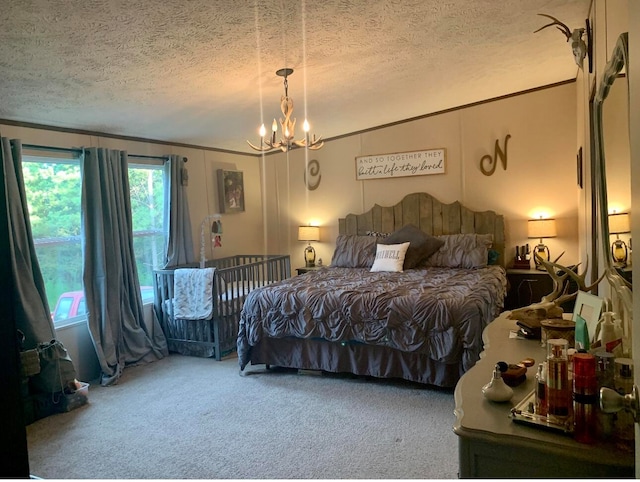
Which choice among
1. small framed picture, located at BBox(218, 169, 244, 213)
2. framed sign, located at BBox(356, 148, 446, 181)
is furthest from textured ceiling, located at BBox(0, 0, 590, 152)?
small framed picture, located at BBox(218, 169, 244, 213)

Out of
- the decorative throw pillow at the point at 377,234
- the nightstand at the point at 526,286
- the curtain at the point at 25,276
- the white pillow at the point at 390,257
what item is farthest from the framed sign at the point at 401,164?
the curtain at the point at 25,276

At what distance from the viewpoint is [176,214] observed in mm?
4973

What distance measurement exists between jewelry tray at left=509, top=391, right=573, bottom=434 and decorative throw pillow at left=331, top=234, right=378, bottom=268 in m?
4.02

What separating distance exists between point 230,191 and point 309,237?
117 centimetres

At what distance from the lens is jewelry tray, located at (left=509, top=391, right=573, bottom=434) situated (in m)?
1.13

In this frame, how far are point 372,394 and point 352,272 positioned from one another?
5.39 ft

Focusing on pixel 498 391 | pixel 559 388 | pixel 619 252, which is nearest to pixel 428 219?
pixel 619 252

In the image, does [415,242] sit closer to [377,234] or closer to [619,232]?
[377,234]

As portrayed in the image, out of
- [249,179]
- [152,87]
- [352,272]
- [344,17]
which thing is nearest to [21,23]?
[152,87]

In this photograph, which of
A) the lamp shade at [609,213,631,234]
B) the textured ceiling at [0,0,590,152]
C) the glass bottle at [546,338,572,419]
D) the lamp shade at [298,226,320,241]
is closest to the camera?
the glass bottle at [546,338,572,419]

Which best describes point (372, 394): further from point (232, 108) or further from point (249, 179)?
point (249, 179)

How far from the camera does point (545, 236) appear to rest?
484 cm

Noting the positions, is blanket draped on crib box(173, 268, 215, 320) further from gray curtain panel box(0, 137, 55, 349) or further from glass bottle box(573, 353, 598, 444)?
glass bottle box(573, 353, 598, 444)

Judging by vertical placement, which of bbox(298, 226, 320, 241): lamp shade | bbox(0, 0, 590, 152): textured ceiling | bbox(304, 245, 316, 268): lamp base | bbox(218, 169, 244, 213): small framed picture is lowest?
bbox(304, 245, 316, 268): lamp base
